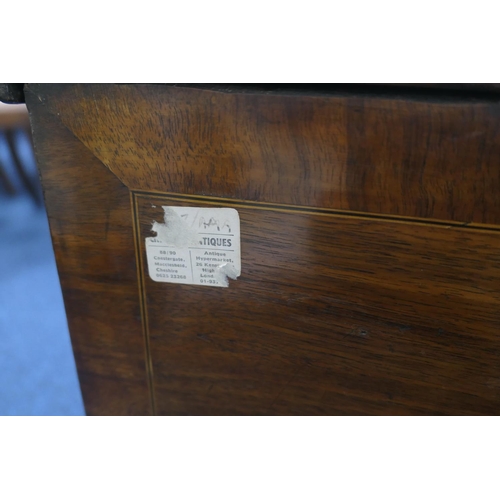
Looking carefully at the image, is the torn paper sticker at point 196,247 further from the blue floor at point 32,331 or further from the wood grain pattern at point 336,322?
the blue floor at point 32,331

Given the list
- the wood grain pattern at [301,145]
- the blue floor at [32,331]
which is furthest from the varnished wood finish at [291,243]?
the blue floor at [32,331]

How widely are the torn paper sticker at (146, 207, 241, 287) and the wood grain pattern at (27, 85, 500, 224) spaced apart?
0.03m

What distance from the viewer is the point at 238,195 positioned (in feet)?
1.49

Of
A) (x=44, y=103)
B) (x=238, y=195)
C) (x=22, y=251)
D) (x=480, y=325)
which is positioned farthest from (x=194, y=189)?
(x=22, y=251)

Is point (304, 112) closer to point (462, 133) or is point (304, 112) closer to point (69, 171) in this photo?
point (462, 133)

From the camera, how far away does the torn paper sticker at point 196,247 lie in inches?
18.6

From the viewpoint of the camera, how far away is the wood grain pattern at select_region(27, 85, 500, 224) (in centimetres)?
39

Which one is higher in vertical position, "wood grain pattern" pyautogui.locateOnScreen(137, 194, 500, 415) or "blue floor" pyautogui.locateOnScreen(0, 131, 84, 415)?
"wood grain pattern" pyautogui.locateOnScreen(137, 194, 500, 415)

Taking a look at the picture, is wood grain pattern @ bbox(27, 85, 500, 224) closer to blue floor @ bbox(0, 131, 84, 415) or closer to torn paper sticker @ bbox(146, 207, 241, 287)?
torn paper sticker @ bbox(146, 207, 241, 287)

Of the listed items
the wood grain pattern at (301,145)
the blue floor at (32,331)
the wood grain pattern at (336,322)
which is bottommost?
the blue floor at (32,331)

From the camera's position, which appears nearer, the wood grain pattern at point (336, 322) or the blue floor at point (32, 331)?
the wood grain pattern at point (336, 322)

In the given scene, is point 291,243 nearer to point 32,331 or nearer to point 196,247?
point 196,247

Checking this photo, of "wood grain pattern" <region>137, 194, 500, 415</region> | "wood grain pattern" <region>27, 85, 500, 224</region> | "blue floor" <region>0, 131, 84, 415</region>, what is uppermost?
"wood grain pattern" <region>27, 85, 500, 224</region>

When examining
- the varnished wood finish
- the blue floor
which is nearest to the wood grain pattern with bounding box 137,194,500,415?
the varnished wood finish
